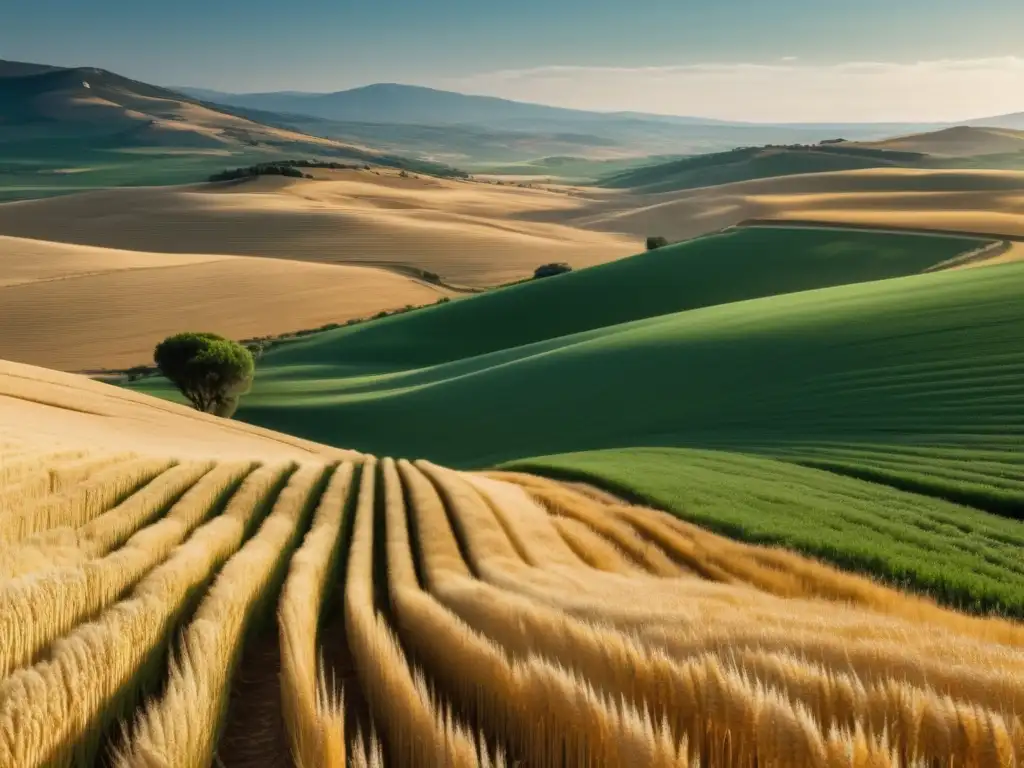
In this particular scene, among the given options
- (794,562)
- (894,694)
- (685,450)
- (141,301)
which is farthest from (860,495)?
(141,301)

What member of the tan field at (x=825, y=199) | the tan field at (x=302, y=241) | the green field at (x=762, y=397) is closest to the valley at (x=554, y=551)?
the green field at (x=762, y=397)

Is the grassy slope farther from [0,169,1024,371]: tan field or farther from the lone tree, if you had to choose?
[0,169,1024,371]: tan field

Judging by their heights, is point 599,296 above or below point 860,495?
below

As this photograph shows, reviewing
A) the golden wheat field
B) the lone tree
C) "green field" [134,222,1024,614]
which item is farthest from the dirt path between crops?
the lone tree

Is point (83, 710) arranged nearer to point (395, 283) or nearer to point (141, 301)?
point (141, 301)

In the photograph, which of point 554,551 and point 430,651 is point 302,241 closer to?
point 554,551
